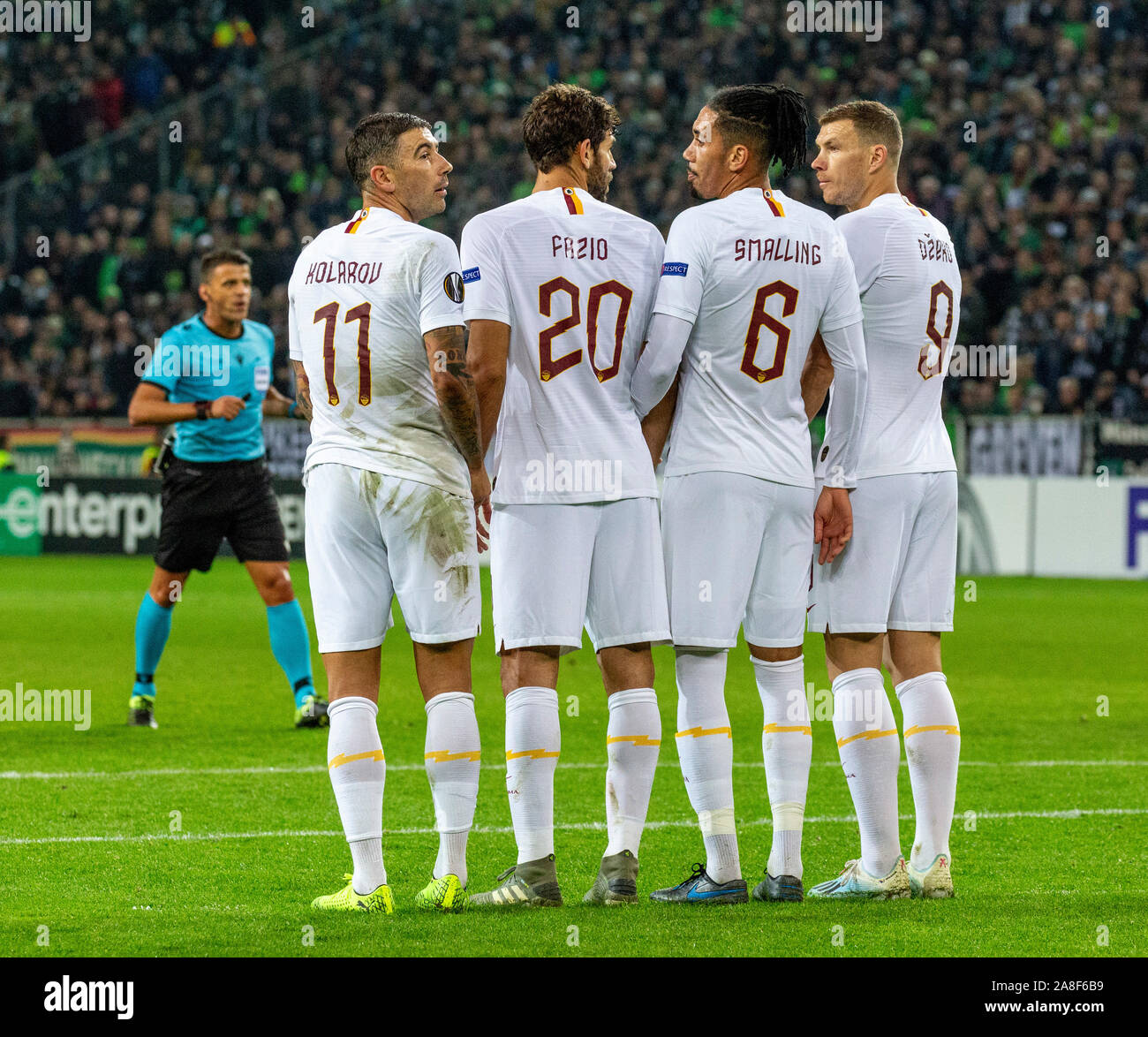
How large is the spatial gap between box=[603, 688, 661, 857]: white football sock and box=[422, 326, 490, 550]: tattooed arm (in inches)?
31.5

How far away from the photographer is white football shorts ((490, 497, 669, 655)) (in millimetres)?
4887

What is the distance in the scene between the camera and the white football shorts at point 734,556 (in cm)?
497

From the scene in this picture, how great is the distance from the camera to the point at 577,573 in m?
4.90

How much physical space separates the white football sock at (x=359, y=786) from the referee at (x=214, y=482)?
4.08m

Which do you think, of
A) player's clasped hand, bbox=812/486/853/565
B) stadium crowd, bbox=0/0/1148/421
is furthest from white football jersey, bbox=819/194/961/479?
stadium crowd, bbox=0/0/1148/421

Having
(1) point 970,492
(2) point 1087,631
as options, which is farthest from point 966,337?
(2) point 1087,631

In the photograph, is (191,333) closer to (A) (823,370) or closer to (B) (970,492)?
(A) (823,370)

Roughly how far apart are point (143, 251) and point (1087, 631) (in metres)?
15.0

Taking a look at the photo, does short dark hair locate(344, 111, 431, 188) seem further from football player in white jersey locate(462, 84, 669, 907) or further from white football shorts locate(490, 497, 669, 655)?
white football shorts locate(490, 497, 669, 655)

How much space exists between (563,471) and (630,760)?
2.79 ft

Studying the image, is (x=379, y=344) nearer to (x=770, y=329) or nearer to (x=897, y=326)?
(x=770, y=329)

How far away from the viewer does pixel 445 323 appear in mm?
4812

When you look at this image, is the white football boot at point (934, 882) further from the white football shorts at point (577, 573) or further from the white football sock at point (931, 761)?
the white football shorts at point (577, 573)

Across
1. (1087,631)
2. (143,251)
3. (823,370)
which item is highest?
(143,251)
